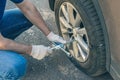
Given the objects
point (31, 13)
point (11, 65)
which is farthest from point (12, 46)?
point (31, 13)

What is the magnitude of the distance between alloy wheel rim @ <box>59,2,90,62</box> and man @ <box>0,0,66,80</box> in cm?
12

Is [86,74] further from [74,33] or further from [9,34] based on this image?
[9,34]

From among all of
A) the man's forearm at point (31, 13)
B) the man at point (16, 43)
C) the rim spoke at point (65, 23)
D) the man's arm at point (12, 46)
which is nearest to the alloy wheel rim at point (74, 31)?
the rim spoke at point (65, 23)

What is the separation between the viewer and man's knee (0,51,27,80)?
2199mm

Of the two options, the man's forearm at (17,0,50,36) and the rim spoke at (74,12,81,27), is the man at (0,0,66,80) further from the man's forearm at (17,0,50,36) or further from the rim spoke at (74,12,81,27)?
the rim spoke at (74,12,81,27)

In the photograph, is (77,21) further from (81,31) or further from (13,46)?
(13,46)

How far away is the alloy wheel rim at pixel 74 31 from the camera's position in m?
2.40

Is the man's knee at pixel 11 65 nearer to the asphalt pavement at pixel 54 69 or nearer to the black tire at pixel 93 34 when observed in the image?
the asphalt pavement at pixel 54 69

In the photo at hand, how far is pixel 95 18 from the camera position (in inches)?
84.0

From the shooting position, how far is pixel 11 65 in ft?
7.27

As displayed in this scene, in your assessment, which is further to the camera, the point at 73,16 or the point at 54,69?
the point at 54,69

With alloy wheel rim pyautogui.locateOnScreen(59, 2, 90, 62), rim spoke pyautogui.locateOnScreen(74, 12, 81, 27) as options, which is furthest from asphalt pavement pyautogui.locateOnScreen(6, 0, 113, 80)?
rim spoke pyautogui.locateOnScreen(74, 12, 81, 27)

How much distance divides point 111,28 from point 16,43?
0.79 metres

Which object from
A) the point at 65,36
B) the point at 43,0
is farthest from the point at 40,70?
the point at 43,0
